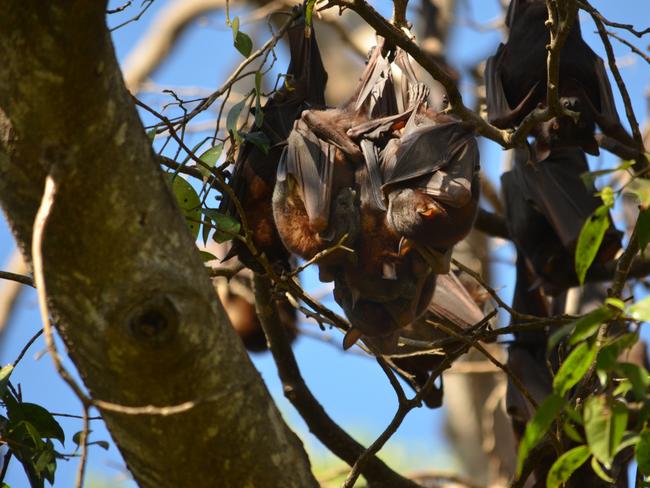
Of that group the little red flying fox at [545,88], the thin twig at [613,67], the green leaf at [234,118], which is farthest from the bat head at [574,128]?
the green leaf at [234,118]

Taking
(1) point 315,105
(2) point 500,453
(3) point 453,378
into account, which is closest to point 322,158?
(1) point 315,105

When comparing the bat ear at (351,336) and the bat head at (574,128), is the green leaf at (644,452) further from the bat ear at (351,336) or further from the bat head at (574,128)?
the bat head at (574,128)

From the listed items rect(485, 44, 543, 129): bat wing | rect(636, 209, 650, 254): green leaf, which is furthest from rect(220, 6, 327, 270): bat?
rect(636, 209, 650, 254): green leaf

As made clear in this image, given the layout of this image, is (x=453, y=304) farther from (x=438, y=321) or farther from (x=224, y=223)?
(x=224, y=223)

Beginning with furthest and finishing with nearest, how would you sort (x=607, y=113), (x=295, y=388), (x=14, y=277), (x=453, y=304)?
(x=453, y=304) → (x=295, y=388) → (x=607, y=113) → (x=14, y=277)

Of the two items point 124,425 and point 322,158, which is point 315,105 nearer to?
point 322,158

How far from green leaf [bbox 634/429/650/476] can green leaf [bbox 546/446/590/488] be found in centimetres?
13

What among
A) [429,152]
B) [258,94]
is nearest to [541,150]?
[429,152]

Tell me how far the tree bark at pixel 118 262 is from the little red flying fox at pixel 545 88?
215cm

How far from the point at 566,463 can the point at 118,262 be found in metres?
1.05

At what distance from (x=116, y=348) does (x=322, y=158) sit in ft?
5.11

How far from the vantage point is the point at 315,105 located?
13.0 ft

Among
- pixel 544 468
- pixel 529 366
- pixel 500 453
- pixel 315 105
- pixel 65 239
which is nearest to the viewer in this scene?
pixel 65 239

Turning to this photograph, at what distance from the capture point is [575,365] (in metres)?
1.96
